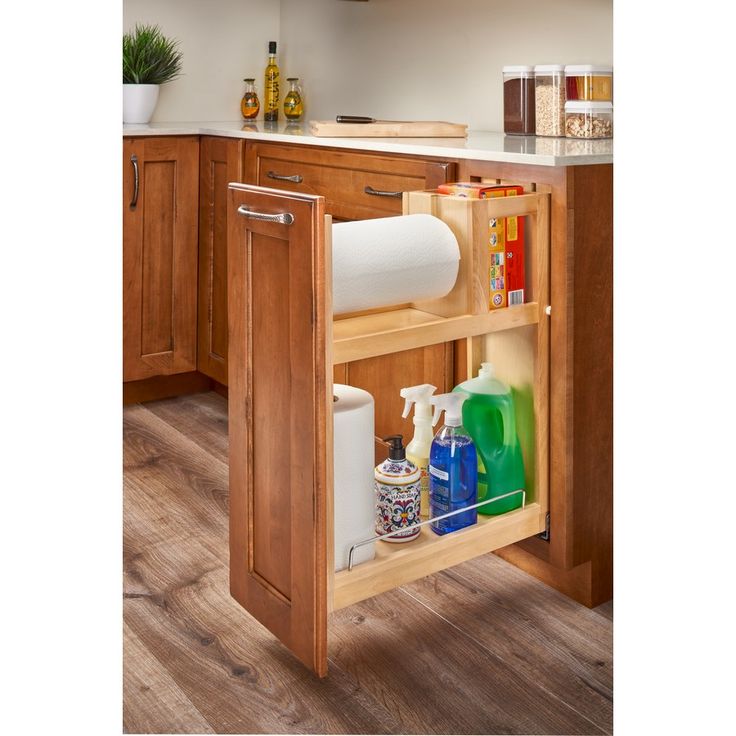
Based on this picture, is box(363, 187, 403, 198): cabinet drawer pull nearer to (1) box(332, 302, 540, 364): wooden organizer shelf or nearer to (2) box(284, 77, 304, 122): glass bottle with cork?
(1) box(332, 302, 540, 364): wooden organizer shelf

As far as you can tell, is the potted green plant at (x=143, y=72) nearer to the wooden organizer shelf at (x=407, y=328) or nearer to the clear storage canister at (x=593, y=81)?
the clear storage canister at (x=593, y=81)

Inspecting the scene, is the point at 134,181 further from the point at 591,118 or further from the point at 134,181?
the point at 591,118

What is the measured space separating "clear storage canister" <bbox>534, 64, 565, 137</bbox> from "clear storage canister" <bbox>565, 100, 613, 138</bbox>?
47mm

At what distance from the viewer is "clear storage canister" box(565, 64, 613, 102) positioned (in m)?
1.89

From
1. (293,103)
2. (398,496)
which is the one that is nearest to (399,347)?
(398,496)

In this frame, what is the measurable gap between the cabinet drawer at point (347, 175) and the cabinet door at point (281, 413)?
22.1 inches

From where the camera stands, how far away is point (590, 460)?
1.68 metres

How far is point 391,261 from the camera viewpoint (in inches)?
54.0

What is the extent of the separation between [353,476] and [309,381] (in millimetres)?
214

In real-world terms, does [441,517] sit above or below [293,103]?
below

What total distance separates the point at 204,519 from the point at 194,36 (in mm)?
2040

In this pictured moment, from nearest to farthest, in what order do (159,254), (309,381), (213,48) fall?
1. (309,381)
2. (159,254)
3. (213,48)
